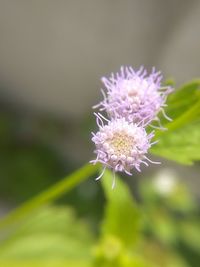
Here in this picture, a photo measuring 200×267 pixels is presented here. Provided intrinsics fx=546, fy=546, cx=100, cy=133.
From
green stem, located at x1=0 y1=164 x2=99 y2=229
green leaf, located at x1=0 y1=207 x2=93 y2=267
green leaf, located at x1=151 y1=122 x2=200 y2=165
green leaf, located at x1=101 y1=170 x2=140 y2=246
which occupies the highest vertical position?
green leaf, located at x1=0 y1=207 x2=93 y2=267

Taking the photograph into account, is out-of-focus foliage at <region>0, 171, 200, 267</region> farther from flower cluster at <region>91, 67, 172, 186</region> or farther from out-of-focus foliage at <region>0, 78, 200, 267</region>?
flower cluster at <region>91, 67, 172, 186</region>

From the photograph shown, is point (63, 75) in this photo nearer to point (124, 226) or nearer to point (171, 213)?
point (171, 213)

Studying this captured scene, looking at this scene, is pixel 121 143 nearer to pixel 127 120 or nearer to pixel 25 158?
pixel 127 120

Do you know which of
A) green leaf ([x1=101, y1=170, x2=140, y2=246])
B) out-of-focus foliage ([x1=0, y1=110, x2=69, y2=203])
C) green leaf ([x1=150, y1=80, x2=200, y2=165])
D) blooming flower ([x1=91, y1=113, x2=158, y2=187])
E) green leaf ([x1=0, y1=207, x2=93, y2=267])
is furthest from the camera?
out-of-focus foliage ([x1=0, y1=110, x2=69, y2=203])

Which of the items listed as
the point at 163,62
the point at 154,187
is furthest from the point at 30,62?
the point at 154,187

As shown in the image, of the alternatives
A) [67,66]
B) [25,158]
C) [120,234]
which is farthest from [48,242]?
[67,66]

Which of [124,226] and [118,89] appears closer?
[118,89]

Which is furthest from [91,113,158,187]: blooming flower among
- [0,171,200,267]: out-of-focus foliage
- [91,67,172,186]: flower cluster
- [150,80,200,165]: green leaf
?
[0,171,200,267]: out-of-focus foliage
